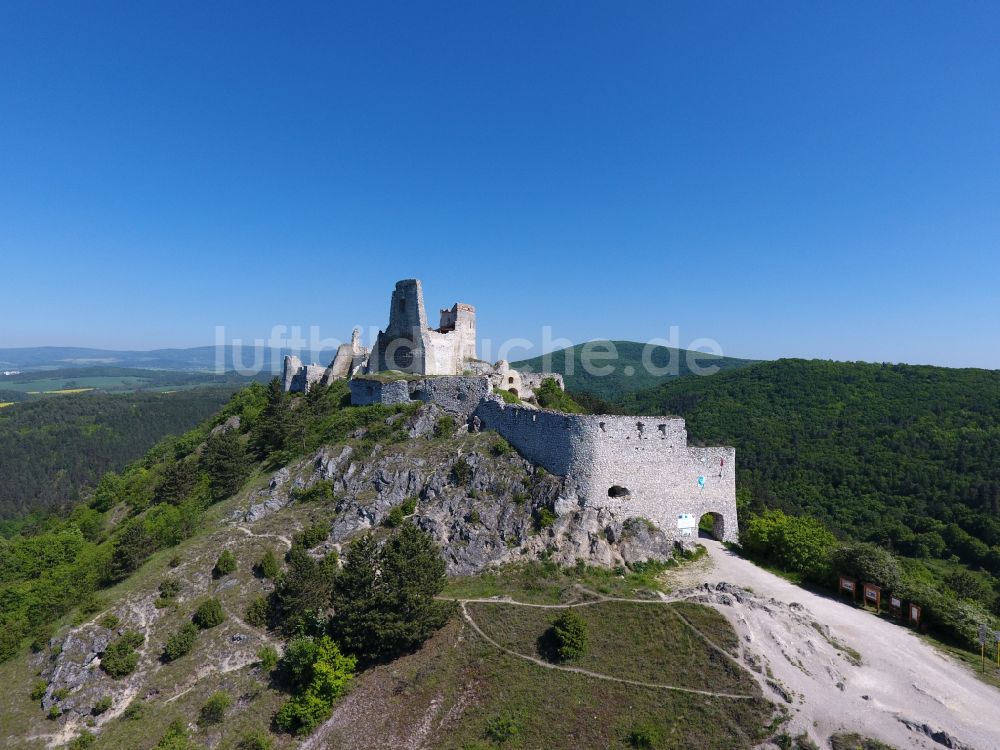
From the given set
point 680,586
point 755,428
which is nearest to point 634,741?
point 680,586

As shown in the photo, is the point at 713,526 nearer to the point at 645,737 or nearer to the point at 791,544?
the point at 791,544

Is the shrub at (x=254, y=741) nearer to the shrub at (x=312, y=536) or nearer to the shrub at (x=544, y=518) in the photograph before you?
Answer: the shrub at (x=312, y=536)

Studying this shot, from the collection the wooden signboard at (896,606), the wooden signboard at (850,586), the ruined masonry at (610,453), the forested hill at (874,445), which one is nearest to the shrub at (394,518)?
the ruined masonry at (610,453)

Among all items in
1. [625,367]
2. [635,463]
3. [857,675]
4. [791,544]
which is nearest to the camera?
[857,675]

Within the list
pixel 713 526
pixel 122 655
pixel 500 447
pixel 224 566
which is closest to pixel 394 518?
pixel 500 447

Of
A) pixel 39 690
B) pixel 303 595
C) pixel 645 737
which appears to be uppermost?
pixel 303 595

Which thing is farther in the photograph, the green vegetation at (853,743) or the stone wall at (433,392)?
the stone wall at (433,392)

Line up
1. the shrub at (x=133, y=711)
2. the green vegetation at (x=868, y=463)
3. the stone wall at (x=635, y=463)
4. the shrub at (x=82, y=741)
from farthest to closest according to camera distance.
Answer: the green vegetation at (x=868, y=463) < the stone wall at (x=635, y=463) < the shrub at (x=133, y=711) < the shrub at (x=82, y=741)
